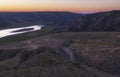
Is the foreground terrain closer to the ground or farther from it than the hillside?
farther from it

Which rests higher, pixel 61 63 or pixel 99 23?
pixel 61 63

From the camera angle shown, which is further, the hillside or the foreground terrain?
the hillside

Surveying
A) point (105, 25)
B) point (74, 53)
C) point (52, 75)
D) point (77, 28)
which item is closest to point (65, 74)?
point (52, 75)

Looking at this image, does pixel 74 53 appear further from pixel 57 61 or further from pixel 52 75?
pixel 52 75

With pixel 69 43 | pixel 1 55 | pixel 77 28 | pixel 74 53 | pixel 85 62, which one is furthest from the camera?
pixel 77 28

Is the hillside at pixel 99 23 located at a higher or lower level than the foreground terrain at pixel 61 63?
lower

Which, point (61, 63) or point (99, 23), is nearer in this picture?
point (61, 63)

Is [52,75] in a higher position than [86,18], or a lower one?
higher

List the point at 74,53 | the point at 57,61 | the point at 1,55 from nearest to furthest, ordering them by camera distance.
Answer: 1. the point at 57,61
2. the point at 74,53
3. the point at 1,55

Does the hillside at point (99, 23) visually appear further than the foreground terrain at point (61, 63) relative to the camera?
Yes

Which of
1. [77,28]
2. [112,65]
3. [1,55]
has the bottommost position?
[77,28]

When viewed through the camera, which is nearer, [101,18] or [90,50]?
[90,50]
